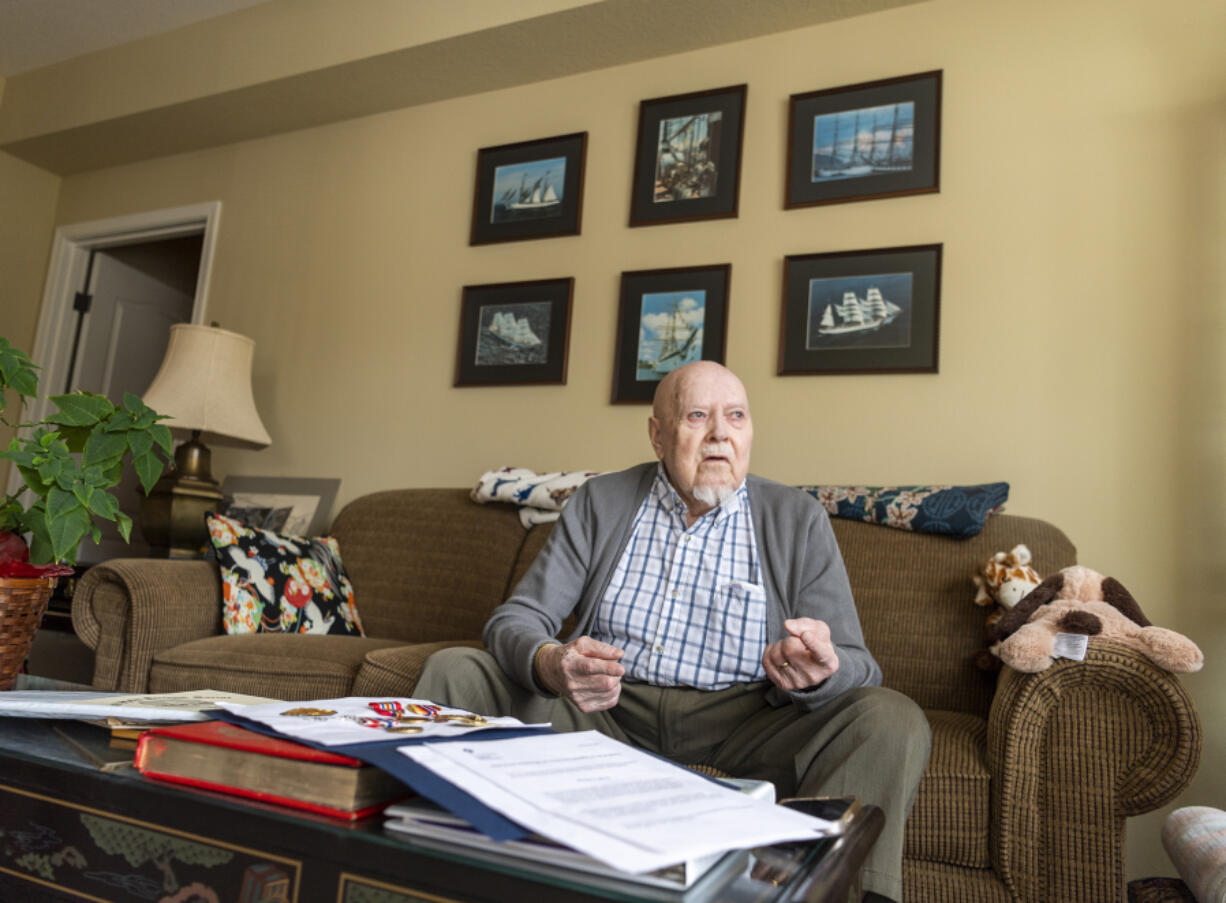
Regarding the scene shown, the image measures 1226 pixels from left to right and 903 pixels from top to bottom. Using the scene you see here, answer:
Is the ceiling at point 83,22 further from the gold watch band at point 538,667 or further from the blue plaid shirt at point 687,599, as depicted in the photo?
the gold watch band at point 538,667

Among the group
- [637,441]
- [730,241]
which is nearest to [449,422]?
[637,441]

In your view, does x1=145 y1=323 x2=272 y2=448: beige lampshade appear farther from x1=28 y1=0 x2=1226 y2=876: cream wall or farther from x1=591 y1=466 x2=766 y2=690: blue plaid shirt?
x1=591 y1=466 x2=766 y2=690: blue plaid shirt

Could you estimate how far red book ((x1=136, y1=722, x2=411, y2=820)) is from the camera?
0.70 meters

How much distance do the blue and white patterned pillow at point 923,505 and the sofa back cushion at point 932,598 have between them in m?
0.04

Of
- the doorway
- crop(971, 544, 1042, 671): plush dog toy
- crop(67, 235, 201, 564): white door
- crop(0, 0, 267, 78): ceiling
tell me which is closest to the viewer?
crop(971, 544, 1042, 671): plush dog toy

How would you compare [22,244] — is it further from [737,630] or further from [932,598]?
[932,598]

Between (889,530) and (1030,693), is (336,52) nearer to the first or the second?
(889,530)

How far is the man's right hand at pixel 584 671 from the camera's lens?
4.08ft

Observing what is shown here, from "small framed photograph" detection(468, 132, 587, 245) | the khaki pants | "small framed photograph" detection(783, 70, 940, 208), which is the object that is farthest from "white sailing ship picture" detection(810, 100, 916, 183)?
the khaki pants

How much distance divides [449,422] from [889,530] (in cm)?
156

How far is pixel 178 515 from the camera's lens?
283cm

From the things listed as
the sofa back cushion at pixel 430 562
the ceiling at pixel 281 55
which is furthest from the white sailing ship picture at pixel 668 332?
the ceiling at pixel 281 55

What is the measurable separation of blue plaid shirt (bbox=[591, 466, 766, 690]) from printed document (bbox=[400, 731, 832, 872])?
0.75m

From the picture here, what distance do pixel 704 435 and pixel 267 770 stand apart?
113 cm
